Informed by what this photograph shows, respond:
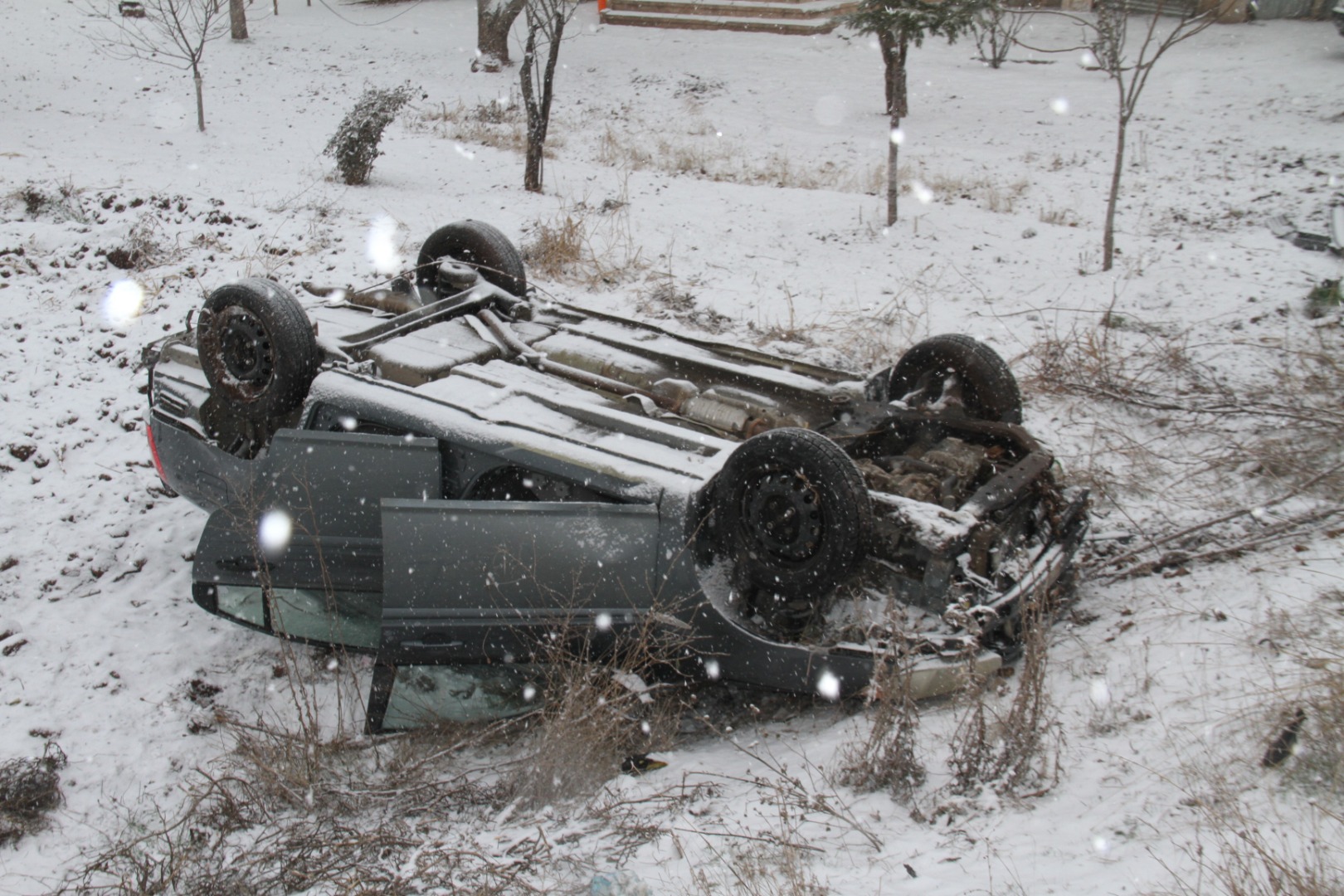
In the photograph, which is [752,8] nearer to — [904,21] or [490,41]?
[490,41]

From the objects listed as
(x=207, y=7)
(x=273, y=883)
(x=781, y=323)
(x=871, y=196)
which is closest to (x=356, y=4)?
(x=207, y=7)

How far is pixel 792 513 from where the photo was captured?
12.0 feet

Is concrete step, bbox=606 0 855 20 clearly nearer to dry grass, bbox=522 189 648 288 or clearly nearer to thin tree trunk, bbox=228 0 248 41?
thin tree trunk, bbox=228 0 248 41

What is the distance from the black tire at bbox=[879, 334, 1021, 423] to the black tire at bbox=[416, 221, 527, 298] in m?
2.55

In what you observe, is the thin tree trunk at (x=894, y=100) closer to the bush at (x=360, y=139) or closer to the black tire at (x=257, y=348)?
the bush at (x=360, y=139)

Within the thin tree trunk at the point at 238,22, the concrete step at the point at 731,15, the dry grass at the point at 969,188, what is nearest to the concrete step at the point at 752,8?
the concrete step at the point at 731,15

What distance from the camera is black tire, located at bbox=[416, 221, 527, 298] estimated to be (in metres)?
6.09

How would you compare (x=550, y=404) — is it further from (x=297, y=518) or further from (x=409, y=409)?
(x=297, y=518)

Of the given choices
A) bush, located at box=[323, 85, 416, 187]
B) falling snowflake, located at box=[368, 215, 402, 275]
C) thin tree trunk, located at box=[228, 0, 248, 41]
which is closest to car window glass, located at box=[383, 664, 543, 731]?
falling snowflake, located at box=[368, 215, 402, 275]

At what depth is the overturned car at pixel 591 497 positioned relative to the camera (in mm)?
3689

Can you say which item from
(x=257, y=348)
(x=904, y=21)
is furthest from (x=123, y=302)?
(x=904, y=21)

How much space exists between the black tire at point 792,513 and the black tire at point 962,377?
1590 millimetres

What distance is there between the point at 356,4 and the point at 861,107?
1556 cm

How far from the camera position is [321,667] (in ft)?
15.7
